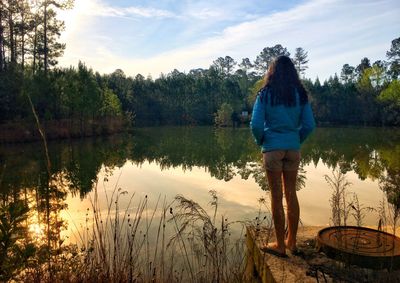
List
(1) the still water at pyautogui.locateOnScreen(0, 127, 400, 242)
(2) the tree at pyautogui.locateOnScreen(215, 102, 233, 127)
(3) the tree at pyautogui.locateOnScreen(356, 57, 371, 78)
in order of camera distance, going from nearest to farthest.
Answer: (1) the still water at pyautogui.locateOnScreen(0, 127, 400, 242)
(2) the tree at pyautogui.locateOnScreen(215, 102, 233, 127)
(3) the tree at pyautogui.locateOnScreen(356, 57, 371, 78)

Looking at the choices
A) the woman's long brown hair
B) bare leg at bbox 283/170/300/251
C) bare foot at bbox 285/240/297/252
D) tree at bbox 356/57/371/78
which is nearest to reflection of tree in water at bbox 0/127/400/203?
bare foot at bbox 285/240/297/252

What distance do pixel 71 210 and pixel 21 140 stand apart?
2078cm

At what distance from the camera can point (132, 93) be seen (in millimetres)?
64688

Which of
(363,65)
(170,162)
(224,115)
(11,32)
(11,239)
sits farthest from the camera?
(363,65)

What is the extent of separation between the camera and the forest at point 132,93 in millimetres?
30625

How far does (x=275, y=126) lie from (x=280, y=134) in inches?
3.9

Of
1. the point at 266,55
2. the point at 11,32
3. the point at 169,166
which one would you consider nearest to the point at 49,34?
the point at 11,32

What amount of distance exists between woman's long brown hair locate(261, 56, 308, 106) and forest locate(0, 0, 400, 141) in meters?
2.24

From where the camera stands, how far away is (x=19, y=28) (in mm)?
32938

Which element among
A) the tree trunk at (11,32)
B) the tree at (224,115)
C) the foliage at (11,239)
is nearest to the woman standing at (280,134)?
the foliage at (11,239)

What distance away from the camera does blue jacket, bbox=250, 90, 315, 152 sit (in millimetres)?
3957

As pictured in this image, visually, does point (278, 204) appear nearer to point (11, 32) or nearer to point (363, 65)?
point (11, 32)

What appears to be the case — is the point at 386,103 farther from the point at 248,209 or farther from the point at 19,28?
the point at 248,209

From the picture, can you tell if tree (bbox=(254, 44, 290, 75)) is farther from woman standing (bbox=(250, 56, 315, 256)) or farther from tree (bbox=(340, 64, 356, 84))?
woman standing (bbox=(250, 56, 315, 256))
